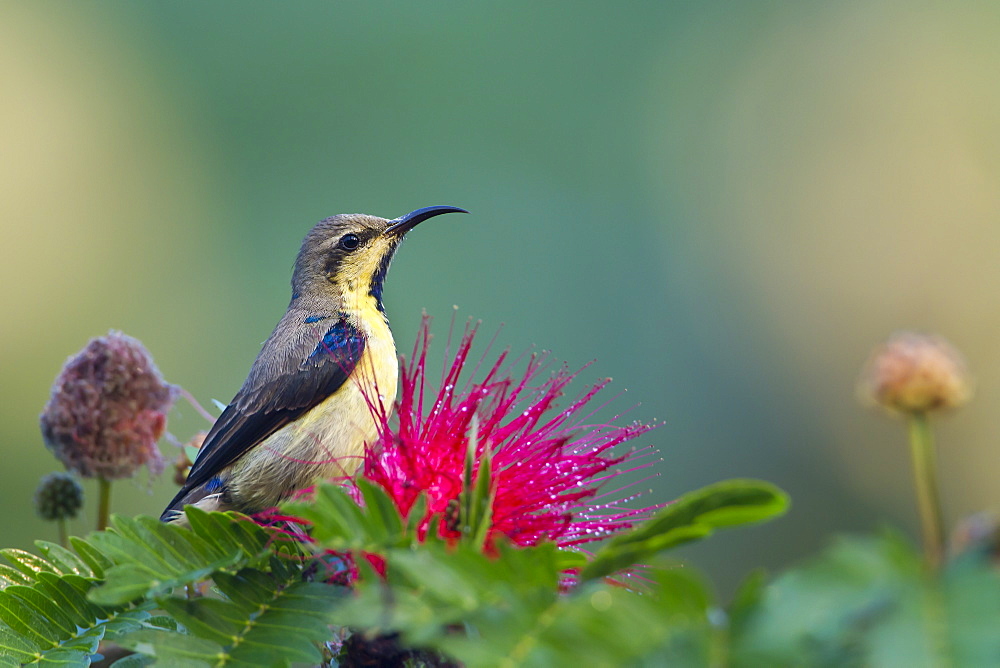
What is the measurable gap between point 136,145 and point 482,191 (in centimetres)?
573

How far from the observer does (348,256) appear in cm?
351

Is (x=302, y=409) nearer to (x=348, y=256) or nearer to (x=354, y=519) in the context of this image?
(x=348, y=256)

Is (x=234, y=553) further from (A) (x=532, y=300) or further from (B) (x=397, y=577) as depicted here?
(A) (x=532, y=300)

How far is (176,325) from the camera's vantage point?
11516 millimetres

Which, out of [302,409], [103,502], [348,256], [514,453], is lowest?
[103,502]

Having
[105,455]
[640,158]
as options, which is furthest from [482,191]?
[105,455]

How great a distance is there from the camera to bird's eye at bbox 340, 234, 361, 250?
3518 millimetres

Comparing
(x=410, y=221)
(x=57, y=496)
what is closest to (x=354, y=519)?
(x=57, y=496)

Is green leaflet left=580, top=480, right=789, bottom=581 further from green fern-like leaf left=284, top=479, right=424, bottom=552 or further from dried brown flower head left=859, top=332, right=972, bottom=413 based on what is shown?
green fern-like leaf left=284, top=479, right=424, bottom=552

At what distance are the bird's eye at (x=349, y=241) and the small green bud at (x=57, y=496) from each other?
125 centimetres

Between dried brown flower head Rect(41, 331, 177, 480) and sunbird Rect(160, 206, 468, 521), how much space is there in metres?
0.23

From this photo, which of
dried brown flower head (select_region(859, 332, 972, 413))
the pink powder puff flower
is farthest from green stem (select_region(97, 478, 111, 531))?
dried brown flower head (select_region(859, 332, 972, 413))

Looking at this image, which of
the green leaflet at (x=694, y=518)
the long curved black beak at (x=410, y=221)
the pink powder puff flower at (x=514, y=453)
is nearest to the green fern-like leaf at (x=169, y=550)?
the pink powder puff flower at (x=514, y=453)

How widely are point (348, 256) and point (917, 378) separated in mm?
2579
